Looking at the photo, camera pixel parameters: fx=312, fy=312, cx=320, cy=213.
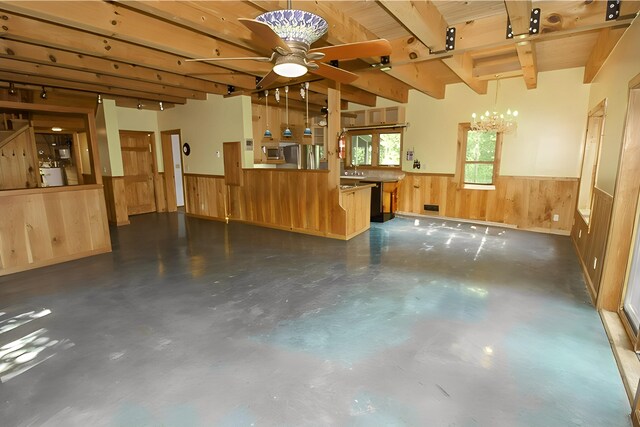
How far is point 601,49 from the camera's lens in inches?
156

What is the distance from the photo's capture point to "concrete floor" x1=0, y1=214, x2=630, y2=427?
182cm

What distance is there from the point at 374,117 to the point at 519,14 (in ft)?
17.0

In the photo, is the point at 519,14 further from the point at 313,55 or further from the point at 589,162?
the point at 589,162

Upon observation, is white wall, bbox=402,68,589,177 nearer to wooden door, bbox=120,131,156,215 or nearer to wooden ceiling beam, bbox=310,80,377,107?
wooden ceiling beam, bbox=310,80,377,107

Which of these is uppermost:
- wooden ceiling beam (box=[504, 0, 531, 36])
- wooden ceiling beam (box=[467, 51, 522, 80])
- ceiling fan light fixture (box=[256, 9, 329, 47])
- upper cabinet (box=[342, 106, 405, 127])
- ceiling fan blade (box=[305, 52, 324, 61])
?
wooden ceiling beam (box=[467, 51, 522, 80])

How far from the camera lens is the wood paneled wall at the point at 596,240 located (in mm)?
3029

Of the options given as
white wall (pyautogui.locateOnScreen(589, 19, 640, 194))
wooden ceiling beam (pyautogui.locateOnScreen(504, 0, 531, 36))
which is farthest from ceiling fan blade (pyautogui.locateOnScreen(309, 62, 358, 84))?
white wall (pyautogui.locateOnScreen(589, 19, 640, 194))

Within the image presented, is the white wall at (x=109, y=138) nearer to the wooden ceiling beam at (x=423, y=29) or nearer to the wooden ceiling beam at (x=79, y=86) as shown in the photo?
the wooden ceiling beam at (x=79, y=86)

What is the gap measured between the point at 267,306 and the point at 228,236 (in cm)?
300

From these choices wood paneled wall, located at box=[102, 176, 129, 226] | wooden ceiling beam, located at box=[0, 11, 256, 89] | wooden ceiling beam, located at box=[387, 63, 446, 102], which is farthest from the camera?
wood paneled wall, located at box=[102, 176, 129, 226]

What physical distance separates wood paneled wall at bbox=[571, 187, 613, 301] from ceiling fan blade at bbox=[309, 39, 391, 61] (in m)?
2.57

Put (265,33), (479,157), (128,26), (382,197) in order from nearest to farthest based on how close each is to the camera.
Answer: (265,33) → (128,26) → (479,157) → (382,197)

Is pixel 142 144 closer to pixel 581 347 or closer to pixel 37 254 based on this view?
pixel 37 254

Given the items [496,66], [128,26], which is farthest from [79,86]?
[496,66]
